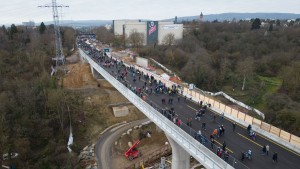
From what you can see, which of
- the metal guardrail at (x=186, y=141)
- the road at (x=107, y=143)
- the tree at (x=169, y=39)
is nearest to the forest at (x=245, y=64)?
the tree at (x=169, y=39)

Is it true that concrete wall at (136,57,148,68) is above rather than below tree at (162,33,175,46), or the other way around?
below

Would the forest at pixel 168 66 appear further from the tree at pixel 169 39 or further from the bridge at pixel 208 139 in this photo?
the bridge at pixel 208 139

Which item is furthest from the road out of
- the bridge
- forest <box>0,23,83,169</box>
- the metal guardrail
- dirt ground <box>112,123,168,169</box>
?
the metal guardrail

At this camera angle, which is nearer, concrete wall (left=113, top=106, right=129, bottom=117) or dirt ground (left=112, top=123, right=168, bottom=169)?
dirt ground (left=112, top=123, right=168, bottom=169)

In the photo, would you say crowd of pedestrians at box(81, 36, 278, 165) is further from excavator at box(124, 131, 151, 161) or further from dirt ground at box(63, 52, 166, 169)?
excavator at box(124, 131, 151, 161)

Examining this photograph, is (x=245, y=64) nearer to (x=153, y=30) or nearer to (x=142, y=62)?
(x=142, y=62)

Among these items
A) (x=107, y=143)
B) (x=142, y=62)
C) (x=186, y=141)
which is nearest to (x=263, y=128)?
(x=186, y=141)
